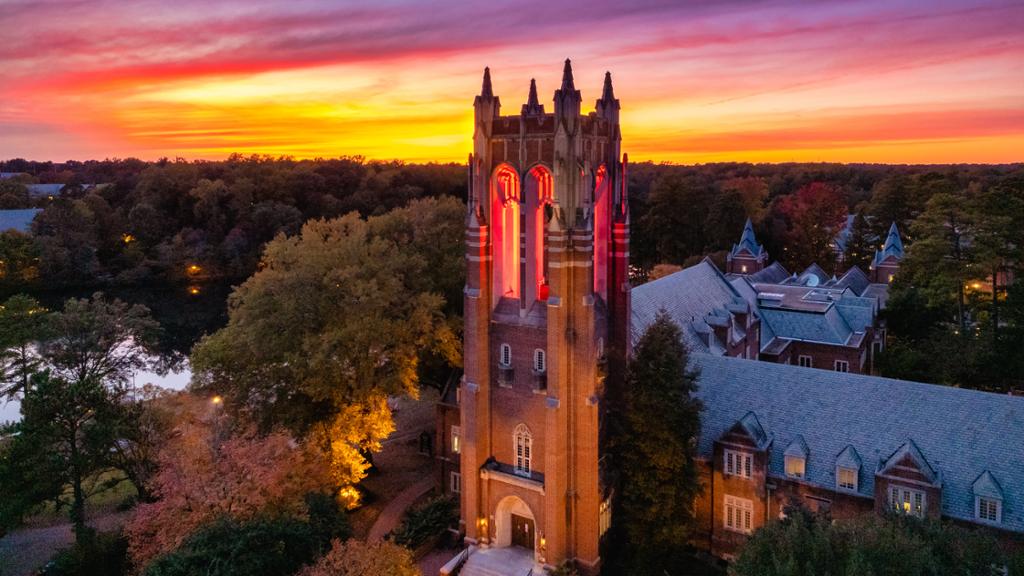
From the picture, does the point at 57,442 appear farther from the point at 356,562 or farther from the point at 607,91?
the point at 607,91

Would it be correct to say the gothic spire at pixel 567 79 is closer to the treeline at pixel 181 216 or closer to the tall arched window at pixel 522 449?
the tall arched window at pixel 522 449

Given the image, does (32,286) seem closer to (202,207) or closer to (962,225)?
(202,207)


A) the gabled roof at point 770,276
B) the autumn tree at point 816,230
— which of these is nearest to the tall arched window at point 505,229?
the gabled roof at point 770,276

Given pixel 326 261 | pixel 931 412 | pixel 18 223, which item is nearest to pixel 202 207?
pixel 18 223

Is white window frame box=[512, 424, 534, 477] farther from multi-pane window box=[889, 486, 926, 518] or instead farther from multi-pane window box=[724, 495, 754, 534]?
multi-pane window box=[889, 486, 926, 518]

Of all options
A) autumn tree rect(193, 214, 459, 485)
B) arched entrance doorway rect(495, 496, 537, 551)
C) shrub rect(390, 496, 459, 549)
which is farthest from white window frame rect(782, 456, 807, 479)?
autumn tree rect(193, 214, 459, 485)
